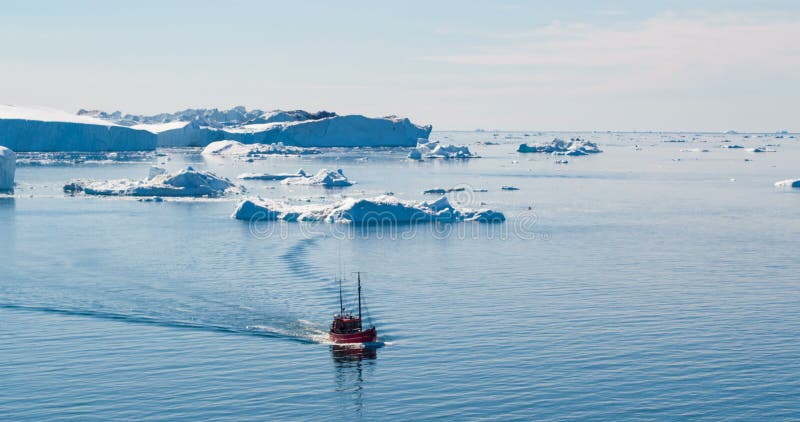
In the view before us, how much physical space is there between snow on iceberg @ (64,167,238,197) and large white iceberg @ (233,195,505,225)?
52.5ft

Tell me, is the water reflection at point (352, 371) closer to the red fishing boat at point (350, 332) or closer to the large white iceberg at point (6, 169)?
the red fishing boat at point (350, 332)

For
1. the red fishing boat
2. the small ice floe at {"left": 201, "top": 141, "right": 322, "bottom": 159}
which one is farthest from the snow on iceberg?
the small ice floe at {"left": 201, "top": 141, "right": 322, "bottom": 159}

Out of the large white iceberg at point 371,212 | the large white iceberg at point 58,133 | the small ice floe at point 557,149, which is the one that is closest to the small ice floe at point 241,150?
the large white iceberg at point 58,133

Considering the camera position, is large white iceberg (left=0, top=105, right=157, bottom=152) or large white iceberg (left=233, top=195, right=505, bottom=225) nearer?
large white iceberg (left=233, top=195, right=505, bottom=225)

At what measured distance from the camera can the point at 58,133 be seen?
412ft

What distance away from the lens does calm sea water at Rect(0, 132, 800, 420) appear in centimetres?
2684

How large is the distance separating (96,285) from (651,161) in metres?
127

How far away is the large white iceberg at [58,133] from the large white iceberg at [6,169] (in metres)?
37.9

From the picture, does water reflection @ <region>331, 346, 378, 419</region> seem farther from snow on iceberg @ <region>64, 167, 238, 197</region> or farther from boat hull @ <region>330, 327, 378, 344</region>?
snow on iceberg @ <region>64, 167, 238, 197</region>

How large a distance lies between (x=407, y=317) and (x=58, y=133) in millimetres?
101143

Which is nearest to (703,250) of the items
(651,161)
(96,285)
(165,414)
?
(96,285)

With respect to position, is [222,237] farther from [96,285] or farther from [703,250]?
[703,250]

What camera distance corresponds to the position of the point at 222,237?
57.2m

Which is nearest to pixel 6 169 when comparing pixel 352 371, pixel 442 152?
pixel 352 371
